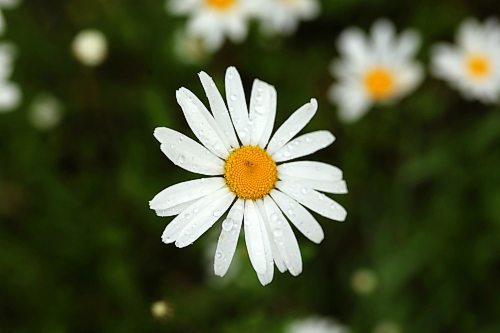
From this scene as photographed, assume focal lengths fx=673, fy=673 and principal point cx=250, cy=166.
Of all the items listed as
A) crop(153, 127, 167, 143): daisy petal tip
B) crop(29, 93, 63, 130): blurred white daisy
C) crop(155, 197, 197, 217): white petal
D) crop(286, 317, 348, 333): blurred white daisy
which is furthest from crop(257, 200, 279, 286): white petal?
crop(29, 93, 63, 130): blurred white daisy

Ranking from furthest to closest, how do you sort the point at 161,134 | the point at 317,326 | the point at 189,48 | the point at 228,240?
the point at 189,48
the point at 317,326
the point at 228,240
the point at 161,134

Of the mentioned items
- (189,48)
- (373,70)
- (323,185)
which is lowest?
(323,185)

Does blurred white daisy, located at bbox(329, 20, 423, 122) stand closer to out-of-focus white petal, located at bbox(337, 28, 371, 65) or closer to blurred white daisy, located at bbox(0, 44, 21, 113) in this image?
out-of-focus white petal, located at bbox(337, 28, 371, 65)

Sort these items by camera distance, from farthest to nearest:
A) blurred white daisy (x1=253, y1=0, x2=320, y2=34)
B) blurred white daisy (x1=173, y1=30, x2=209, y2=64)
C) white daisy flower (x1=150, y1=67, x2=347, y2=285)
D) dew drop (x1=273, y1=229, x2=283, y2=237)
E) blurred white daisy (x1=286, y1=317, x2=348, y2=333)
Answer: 1. blurred white daisy (x1=253, y1=0, x2=320, y2=34)
2. blurred white daisy (x1=173, y1=30, x2=209, y2=64)
3. blurred white daisy (x1=286, y1=317, x2=348, y2=333)
4. dew drop (x1=273, y1=229, x2=283, y2=237)
5. white daisy flower (x1=150, y1=67, x2=347, y2=285)

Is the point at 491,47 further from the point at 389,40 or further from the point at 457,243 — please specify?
the point at 457,243

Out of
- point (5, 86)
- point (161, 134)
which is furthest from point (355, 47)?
point (161, 134)

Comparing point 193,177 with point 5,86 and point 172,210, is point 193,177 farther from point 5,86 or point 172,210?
point 172,210
